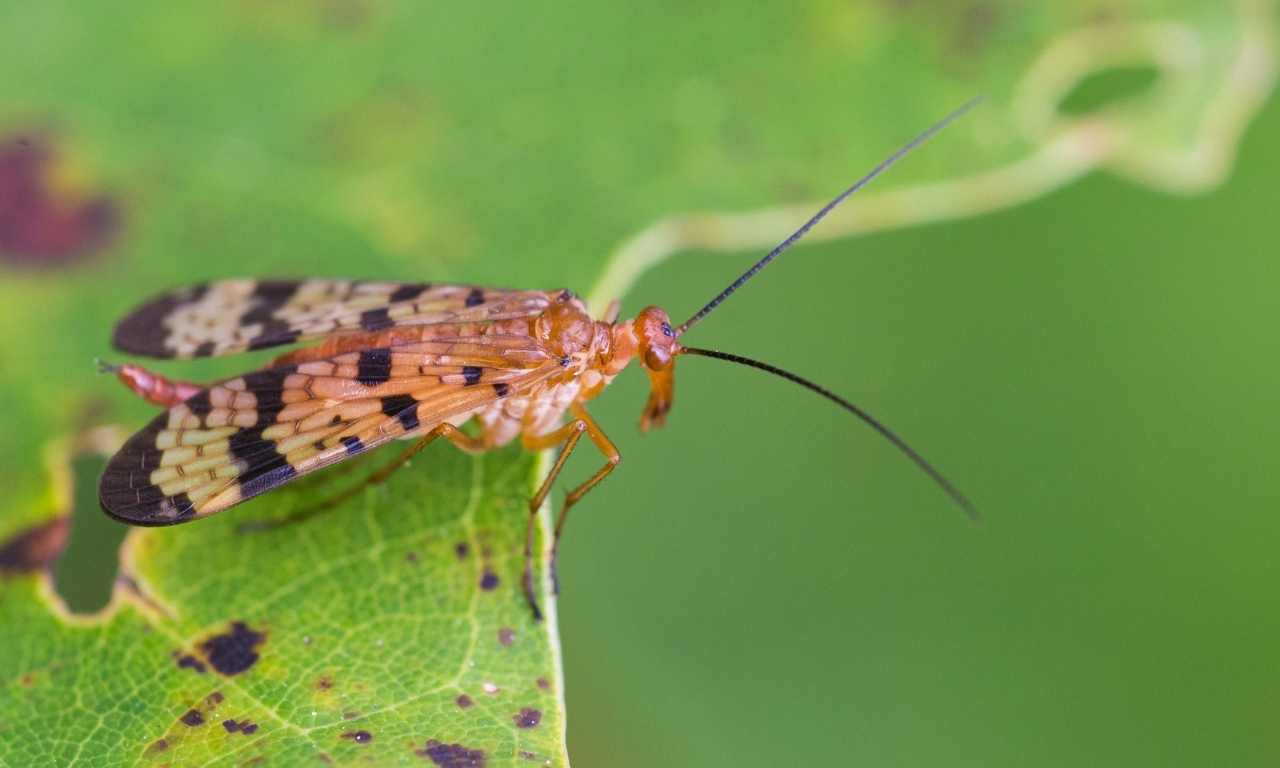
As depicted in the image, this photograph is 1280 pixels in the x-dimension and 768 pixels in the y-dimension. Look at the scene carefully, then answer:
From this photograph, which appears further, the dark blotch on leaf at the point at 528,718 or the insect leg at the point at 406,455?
the insect leg at the point at 406,455

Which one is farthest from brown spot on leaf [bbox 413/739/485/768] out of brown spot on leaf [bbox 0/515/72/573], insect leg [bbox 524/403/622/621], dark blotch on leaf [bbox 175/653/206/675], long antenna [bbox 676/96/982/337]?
long antenna [bbox 676/96/982/337]

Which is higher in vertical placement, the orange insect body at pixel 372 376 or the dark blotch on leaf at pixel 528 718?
the orange insect body at pixel 372 376

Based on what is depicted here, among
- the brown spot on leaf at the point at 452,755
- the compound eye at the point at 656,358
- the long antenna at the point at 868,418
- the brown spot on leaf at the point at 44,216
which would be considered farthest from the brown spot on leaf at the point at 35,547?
the long antenna at the point at 868,418

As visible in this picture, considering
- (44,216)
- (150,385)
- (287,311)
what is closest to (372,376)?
(287,311)

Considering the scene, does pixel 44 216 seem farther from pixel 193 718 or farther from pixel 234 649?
pixel 193 718

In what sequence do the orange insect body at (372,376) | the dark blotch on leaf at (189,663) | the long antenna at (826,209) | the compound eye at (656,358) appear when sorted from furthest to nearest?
1. the compound eye at (656,358)
2. the long antenna at (826,209)
3. the orange insect body at (372,376)
4. the dark blotch on leaf at (189,663)

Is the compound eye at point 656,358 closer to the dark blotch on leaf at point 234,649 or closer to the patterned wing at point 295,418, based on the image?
the patterned wing at point 295,418
